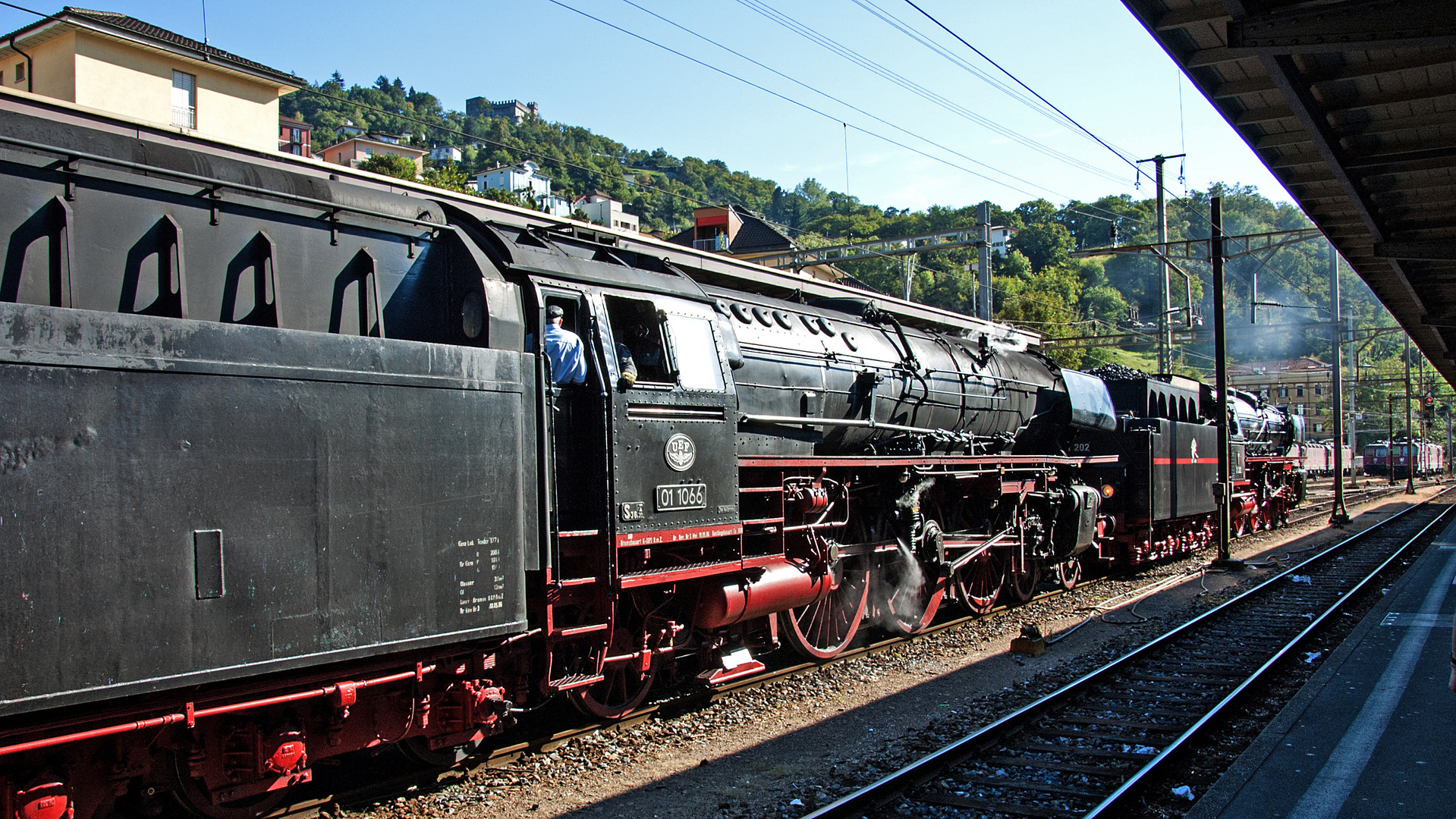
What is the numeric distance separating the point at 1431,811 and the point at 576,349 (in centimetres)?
578

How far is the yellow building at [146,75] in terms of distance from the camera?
22688 mm

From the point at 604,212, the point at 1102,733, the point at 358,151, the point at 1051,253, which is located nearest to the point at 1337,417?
the point at 1102,733

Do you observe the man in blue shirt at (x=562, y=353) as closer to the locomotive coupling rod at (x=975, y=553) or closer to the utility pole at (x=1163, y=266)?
the locomotive coupling rod at (x=975, y=553)

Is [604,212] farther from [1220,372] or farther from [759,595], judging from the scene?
[759,595]

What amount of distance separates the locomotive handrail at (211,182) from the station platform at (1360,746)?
5.95 metres

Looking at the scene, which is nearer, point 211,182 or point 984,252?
point 211,182

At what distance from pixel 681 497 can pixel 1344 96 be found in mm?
6215

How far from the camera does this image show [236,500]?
417cm

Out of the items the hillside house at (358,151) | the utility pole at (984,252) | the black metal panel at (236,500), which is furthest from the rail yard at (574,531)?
the hillside house at (358,151)

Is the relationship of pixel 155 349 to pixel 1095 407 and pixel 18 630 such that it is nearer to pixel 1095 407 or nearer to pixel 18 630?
pixel 18 630

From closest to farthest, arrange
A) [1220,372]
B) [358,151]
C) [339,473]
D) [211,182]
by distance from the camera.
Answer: [339,473], [211,182], [1220,372], [358,151]

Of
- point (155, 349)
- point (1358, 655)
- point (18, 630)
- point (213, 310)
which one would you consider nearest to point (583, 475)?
point (213, 310)

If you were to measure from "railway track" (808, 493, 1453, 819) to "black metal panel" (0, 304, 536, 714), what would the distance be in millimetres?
2651

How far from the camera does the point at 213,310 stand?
15.8ft
